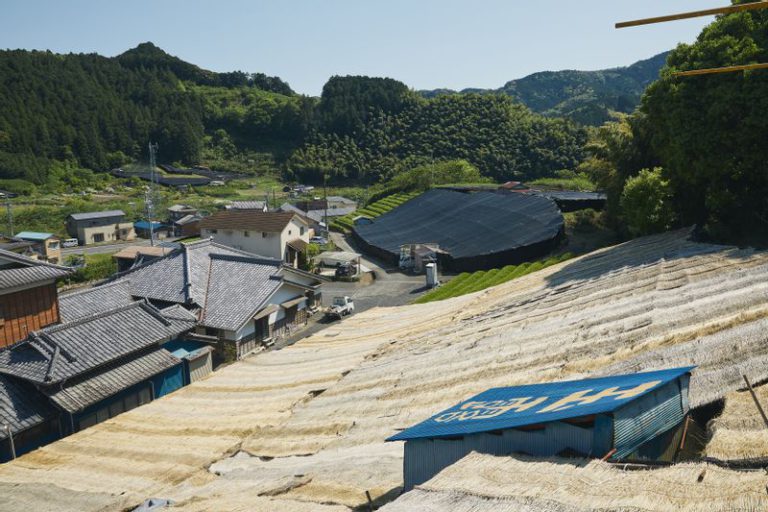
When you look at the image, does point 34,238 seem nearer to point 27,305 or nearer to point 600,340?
point 27,305

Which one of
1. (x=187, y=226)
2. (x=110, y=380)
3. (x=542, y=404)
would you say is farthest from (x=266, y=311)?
(x=187, y=226)

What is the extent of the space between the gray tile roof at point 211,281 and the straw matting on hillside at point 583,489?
16.3 metres

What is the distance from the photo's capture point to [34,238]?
1588 inches

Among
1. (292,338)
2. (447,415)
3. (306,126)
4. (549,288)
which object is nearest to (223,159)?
(306,126)

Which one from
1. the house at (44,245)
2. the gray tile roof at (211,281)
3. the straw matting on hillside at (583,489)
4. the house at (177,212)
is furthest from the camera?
the house at (177,212)

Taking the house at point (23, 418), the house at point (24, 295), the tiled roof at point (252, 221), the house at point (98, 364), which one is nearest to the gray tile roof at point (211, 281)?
the house at point (98, 364)

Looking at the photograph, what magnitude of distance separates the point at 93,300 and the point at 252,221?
15225mm

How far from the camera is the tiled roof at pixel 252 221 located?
108ft

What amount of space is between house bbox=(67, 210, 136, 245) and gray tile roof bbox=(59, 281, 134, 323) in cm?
3131

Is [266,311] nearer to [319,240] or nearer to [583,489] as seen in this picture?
[583,489]

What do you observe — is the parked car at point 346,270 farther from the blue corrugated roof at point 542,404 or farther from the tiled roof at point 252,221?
the blue corrugated roof at point 542,404

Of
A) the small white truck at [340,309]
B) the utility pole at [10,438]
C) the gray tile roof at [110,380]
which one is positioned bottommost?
the small white truck at [340,309]

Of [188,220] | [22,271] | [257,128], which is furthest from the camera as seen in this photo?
[257,128]

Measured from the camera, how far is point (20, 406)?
40.0ft
